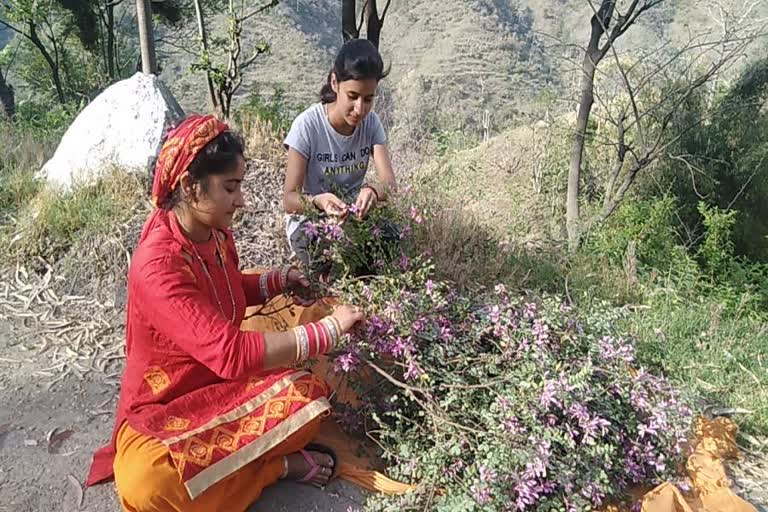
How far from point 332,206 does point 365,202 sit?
0.15 meters

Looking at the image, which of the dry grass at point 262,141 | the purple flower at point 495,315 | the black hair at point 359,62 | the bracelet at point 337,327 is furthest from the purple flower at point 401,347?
the dry grass at point 262,141

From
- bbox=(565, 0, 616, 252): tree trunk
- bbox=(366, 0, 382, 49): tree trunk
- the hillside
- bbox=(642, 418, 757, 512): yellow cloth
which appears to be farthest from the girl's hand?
the hillside

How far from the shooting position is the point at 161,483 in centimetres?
187

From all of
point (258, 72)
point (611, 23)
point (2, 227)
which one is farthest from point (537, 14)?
Result: point (2, 227)

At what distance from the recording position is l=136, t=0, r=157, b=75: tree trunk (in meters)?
5.18

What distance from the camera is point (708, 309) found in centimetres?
357

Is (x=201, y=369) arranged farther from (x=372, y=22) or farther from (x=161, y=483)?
(x=372, y=22)

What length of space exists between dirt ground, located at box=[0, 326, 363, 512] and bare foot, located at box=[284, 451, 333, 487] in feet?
0.13

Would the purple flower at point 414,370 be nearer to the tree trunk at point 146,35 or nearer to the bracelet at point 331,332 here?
the bracelet at point 331,332

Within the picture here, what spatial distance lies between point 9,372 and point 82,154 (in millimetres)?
2067

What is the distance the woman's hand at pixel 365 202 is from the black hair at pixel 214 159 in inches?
25.9

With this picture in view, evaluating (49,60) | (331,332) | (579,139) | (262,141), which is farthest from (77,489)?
(49,60)

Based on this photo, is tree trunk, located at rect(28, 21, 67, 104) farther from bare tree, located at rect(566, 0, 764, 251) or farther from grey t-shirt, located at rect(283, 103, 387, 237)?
grey t-shirt, located at rect(283, 103, 387, 237)

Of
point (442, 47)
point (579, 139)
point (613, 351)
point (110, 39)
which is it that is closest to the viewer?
point (613, 351)
